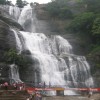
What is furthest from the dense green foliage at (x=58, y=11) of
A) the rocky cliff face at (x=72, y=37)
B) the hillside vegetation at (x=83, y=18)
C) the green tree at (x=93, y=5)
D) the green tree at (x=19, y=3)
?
the green tree at (x=19, y=3)

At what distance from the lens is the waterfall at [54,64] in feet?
149

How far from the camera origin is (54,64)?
4759cm

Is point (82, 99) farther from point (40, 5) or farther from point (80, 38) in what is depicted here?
point (40, 5)

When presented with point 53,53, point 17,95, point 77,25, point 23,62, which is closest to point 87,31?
point 77,25

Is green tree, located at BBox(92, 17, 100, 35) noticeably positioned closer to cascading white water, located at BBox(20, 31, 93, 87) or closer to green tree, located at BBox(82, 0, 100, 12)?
green tree, located at BBox(82, 0, 100, 12)

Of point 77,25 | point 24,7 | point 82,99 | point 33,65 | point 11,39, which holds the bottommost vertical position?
point 82,99

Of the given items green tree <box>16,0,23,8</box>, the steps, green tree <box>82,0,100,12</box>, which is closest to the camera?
the steps

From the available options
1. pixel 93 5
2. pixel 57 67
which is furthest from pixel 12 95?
pixel 93 5

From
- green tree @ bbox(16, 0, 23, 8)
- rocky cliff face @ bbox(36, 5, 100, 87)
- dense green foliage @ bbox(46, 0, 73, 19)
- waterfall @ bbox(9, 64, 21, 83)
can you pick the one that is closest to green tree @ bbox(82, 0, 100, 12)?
dense green foliage @ bbox(46, 0, 73, 19)

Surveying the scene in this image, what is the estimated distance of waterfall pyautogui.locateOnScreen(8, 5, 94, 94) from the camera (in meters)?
45.5

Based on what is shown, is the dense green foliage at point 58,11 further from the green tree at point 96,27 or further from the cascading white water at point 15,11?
the green tree at point 96,27

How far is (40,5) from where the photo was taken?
76.0 meters

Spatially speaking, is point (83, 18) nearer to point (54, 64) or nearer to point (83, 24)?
point (83, 24)

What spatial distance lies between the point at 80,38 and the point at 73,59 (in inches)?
449
